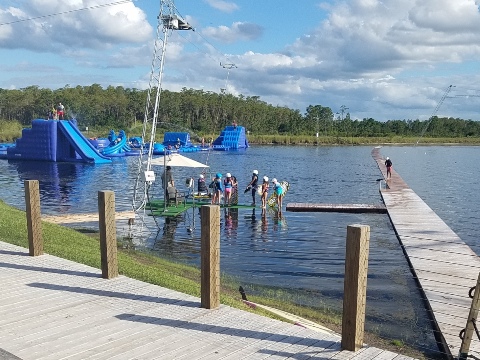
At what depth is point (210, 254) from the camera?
A: 18.8 ft

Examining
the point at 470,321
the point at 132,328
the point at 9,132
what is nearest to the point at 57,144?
the point at 9,132

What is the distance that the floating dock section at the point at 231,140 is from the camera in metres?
66.6

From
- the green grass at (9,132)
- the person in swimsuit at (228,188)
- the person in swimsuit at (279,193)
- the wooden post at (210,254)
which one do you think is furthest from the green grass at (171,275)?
the green grass at (9,132)

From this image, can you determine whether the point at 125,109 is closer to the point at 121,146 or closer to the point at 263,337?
the point at 121,146

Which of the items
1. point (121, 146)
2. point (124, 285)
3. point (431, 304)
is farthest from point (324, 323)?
point (121, 146)

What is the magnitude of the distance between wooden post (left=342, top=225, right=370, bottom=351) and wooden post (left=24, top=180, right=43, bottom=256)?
4938 mm

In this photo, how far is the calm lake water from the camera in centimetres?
990

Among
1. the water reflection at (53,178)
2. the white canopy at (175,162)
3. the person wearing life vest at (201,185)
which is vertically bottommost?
the water reflection at (53,178)

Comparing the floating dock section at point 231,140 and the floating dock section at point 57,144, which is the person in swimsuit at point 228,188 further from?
the floating dock section at point 231,140

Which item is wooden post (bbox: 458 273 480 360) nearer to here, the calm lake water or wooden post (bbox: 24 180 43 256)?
the calm lake water

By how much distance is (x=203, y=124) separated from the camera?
9225cm

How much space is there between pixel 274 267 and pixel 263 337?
23.8 ft

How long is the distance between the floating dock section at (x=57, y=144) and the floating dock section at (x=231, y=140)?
2345 cm

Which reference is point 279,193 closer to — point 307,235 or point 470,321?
point 307,235
